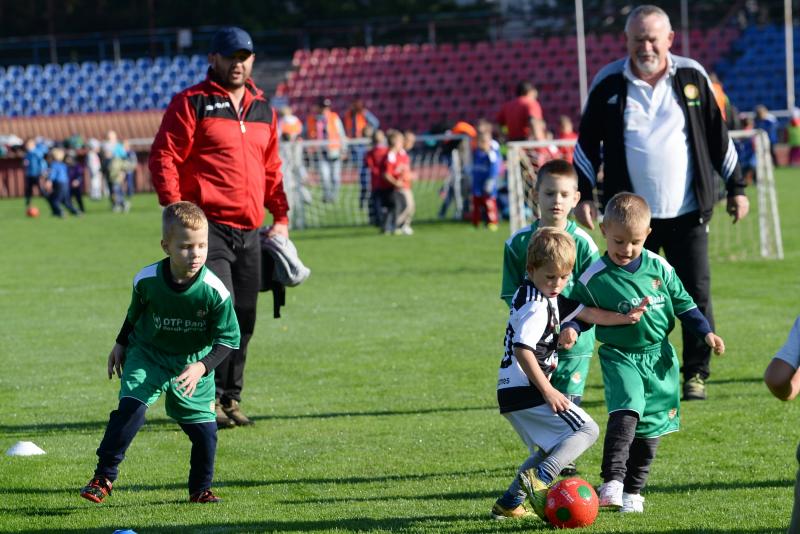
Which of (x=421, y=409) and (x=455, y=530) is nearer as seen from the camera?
(x=455, y=530)

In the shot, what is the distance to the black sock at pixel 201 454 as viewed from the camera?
5.84 m

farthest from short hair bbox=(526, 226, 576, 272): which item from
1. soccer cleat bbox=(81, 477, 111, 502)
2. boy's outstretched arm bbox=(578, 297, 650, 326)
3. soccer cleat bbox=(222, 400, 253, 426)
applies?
soccer cleat bbox=(222, 400, 253, 426)

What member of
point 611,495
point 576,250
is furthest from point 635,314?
point 611,495

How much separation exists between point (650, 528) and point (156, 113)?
122 ft

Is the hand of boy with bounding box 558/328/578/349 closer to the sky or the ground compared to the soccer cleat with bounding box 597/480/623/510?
closer to the sky

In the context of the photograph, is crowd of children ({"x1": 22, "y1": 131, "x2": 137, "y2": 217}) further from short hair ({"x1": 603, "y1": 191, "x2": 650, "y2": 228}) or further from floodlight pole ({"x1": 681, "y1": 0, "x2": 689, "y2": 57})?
short hair ({"x1": 603, "y1": 191, "x2": 650, "y2": 228})

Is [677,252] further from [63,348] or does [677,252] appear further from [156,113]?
[156,113]

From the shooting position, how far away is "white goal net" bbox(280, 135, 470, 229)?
23.0m

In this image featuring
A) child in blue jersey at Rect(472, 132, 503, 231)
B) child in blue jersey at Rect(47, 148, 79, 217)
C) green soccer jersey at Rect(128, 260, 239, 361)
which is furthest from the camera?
child in blue jersey at Rect(47, 148, 79, 217)

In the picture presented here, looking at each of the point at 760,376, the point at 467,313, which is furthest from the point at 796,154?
the point at 760,376

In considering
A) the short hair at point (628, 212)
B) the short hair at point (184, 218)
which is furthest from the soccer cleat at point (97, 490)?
the short hair at point (628, 212)

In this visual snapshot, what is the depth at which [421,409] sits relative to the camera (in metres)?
8.15

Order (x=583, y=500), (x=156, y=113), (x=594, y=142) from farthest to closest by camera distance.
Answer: (x=156, y=113), (x=594, y=142), (x=583, y=500)

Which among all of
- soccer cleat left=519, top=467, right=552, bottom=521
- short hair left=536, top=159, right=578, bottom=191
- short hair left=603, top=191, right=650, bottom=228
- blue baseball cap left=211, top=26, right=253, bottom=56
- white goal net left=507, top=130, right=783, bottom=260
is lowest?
white goal net left=507, top=130, right=783, bottom=260
